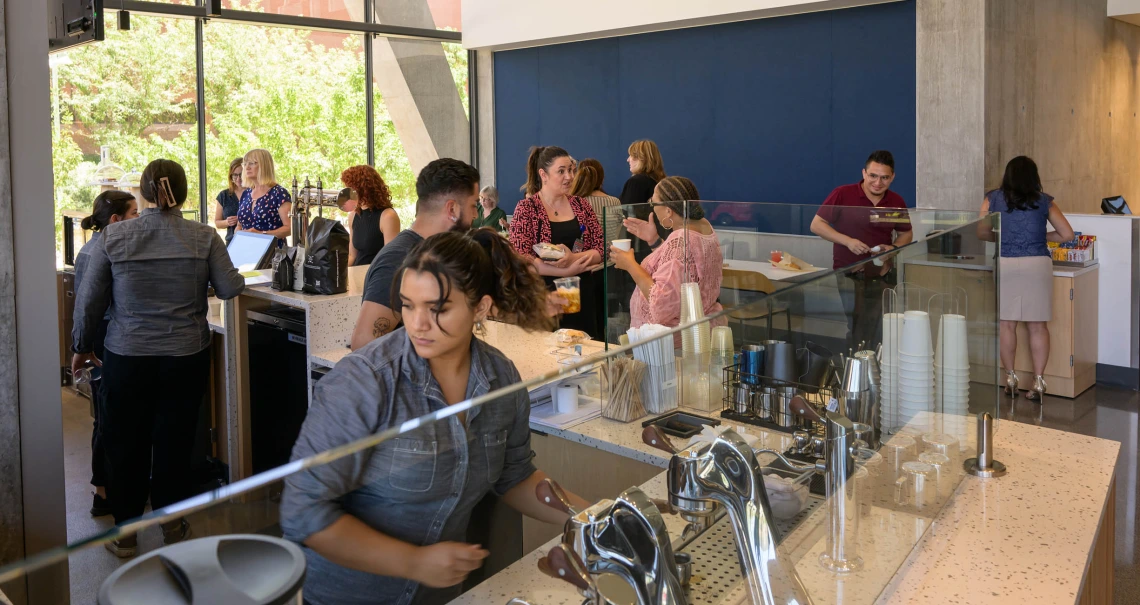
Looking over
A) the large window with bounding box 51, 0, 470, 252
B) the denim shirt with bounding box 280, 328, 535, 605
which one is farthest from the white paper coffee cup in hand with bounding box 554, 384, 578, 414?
the large window with bounding box 51, 0, 470, 252

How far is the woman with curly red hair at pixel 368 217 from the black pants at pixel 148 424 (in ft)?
4.96

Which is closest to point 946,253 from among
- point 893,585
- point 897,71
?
point 893,585

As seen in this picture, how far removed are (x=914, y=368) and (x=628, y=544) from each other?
3.40 feet

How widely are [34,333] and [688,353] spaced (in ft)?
6.73

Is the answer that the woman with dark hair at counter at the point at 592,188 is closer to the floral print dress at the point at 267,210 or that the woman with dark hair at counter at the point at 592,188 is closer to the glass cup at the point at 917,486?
the floral print dress at the point at 267,210

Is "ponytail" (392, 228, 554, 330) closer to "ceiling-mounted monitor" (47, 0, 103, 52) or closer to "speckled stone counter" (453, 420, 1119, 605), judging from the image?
"speckled stone counter" (453, 420, 1119, 605)

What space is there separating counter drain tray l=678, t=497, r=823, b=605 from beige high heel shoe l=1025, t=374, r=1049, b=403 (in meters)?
5.44

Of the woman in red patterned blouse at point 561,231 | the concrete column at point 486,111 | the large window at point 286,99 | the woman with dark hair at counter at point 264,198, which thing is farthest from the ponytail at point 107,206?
the concrete column at point 486,111

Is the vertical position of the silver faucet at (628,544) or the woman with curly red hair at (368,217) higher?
the woman with curly red hair at (368,217)

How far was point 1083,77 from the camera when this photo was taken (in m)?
9.47

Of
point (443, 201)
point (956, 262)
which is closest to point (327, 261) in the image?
point (443, 201)

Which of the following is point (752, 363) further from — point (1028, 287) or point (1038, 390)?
point (1038, 390)

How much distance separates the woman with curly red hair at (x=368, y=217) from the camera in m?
5.32

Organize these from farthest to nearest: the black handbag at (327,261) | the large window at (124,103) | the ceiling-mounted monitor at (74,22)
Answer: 1. the large window at (124,103)
2. the black handbag at (327,261)
3. the ceiling-mounted monitor at (74,22)
